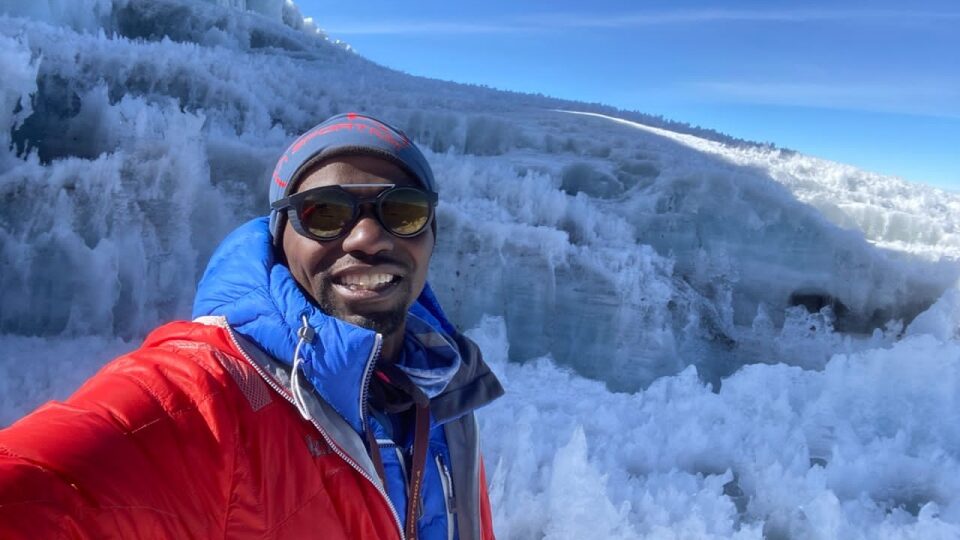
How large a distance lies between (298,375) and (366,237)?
307mm

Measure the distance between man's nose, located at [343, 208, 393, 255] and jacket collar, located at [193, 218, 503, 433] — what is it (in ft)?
0.45

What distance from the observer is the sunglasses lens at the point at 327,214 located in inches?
49.7

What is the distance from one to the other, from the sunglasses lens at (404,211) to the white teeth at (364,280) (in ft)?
0.34

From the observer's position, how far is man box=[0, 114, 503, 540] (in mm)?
851

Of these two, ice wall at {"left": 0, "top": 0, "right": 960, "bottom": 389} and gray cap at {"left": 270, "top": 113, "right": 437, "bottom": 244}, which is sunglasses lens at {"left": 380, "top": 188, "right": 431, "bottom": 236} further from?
ice wall at {"left": 0, "top": 0, "right": 960, "bottom": 389}

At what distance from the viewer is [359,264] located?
125 centimetres

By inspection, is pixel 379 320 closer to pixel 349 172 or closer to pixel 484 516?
pixel 349 172

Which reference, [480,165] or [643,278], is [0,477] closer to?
[643,278]

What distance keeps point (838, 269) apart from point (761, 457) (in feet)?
10.0

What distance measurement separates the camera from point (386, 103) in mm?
6855

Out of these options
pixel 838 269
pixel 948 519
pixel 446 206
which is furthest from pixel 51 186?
pixel 838 269

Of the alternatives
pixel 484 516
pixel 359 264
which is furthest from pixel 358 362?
pixel 484 516

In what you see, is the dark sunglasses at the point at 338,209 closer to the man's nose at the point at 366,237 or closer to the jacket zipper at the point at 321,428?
the man's nose at the point at 366,237

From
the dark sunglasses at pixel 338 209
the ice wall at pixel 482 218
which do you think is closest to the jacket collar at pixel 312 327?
the dark sunglasses at pixel 338 209
